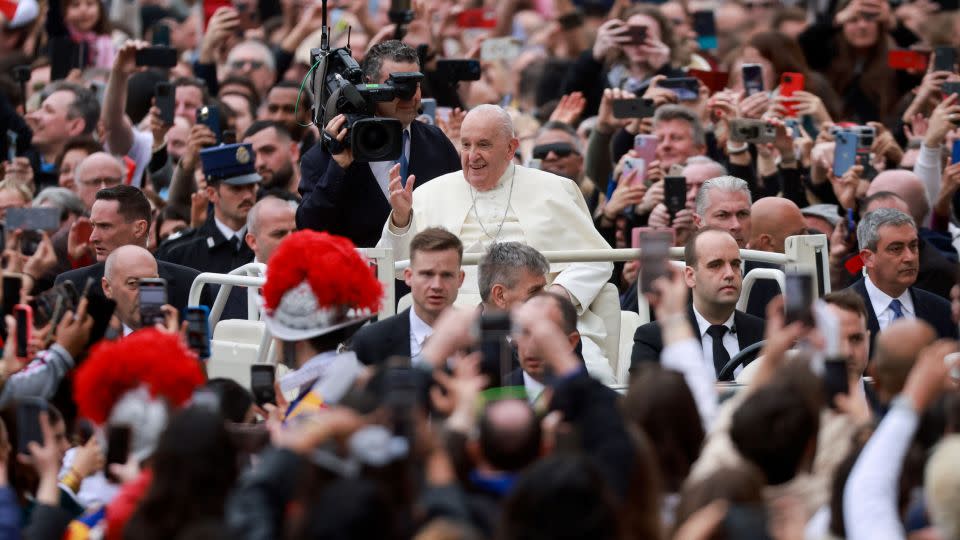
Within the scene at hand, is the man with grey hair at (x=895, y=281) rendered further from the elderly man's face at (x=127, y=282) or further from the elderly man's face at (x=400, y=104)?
the elderly man's face at (x=127, y=282)

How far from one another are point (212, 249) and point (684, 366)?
5.43 meters

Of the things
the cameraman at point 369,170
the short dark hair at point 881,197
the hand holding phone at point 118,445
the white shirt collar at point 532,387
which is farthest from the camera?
the short dark hair at point 881,197

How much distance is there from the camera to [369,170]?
9.61m

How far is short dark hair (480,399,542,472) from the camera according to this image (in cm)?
522

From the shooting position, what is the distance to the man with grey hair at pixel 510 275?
848 centimetres

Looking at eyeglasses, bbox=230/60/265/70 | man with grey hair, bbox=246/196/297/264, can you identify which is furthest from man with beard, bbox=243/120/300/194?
eyeglasses, bbox=230/60/265/70

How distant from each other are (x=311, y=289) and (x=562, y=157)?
510cm

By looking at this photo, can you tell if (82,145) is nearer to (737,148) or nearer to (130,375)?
(737,148)

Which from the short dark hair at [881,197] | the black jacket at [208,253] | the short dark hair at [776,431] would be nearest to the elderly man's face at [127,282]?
the black jacket at [208,253]

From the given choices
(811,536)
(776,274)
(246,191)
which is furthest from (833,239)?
(811,536)

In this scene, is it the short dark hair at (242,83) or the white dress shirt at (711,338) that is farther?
the short dark hair at (242,83)

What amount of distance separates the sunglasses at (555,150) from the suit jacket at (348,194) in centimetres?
173

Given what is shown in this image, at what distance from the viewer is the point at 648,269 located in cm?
617

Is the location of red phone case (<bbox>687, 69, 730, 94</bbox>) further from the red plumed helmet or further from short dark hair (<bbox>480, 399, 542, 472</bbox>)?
short dark hair (<bbox>480, 399, 542, 472</bbox>)
